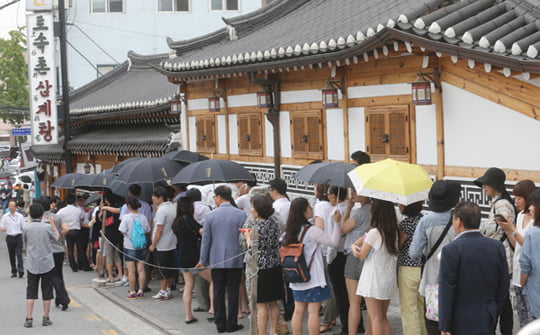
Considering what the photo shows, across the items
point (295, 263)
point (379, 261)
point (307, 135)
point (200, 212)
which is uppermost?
point (307, 135)

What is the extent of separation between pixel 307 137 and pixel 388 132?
2.86 meters

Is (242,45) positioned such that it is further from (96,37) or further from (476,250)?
(96,37)

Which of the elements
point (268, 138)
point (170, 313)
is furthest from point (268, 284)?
point (268, 138)

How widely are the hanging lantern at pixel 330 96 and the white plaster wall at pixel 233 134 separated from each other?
15.0ft

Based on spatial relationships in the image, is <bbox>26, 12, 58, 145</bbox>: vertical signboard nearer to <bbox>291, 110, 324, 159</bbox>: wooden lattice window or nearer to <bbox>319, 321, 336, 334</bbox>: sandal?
<bbox>291, 110, 324, 159</bbox>: wooden lattice window

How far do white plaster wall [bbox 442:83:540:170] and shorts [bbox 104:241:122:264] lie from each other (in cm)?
751

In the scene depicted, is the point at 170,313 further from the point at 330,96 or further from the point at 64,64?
the point at 64,64

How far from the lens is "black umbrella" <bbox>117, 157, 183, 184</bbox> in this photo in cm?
1478

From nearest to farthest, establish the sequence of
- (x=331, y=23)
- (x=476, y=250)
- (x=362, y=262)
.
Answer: (x=476, y=250) → (x=362, y=262) → (x=331, y=23)

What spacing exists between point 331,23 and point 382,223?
8.13 m

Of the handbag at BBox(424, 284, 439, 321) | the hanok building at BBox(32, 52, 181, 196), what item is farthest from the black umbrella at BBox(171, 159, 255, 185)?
the hanok building at BBox(32, 52, 181, 196)

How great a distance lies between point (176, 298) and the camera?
14.2m

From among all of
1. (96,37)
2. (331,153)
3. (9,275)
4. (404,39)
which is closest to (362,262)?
(404,39)

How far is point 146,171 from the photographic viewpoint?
49.2ft
